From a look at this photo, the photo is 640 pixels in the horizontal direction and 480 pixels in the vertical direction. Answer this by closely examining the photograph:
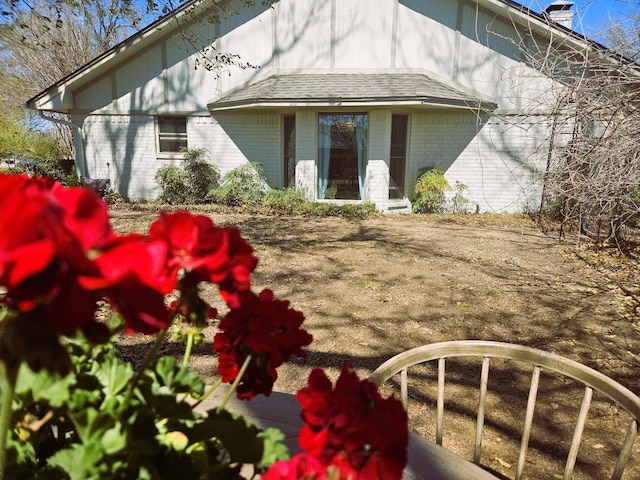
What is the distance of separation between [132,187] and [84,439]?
43.7ft

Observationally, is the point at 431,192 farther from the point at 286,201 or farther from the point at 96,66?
the point at 96,66

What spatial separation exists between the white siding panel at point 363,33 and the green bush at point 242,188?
3.79m

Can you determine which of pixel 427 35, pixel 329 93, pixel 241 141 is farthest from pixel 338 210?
pixel 427 35

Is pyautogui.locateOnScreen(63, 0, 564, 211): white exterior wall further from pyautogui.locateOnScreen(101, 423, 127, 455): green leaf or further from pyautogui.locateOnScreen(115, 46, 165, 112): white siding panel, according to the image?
pyautogui.locateOnScreen(101, 423, 127, 455): green leaf

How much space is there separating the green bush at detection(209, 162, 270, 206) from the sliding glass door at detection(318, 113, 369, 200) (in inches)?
67.4

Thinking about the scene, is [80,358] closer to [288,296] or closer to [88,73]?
[288,296]

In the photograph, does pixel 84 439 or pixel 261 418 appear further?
pixel 261 418

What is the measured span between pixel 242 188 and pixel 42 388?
11189 millimetres

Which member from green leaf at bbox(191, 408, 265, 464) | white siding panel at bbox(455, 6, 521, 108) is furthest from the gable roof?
green leaf at bbox(191, 408, 265, 464)

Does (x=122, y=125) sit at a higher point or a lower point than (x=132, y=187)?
higher

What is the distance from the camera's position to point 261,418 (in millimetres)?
1418

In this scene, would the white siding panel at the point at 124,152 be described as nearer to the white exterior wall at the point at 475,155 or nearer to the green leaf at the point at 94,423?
the white exterior wall at the point at 475,155

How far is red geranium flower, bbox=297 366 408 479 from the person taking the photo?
492 mm

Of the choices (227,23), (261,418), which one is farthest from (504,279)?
(227,23)
